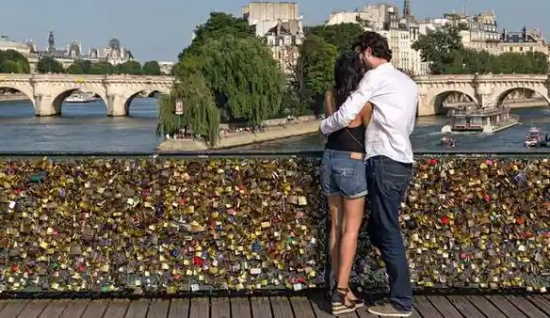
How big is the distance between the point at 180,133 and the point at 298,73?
59.5 ft

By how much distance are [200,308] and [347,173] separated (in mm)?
884

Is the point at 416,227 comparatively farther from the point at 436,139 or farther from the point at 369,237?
the point at 436,139

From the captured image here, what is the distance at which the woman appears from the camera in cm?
387

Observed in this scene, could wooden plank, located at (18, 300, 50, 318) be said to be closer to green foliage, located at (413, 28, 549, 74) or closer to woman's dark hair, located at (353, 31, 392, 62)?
woman's dark hair, located at (353, 31, 392, 62)

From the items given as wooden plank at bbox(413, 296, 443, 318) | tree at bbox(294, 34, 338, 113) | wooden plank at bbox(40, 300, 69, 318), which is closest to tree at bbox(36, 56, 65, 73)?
tree at bbox(294, 34, 338, 113)

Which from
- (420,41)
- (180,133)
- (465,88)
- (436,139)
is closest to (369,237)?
(180,133)

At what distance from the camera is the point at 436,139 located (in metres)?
38.3

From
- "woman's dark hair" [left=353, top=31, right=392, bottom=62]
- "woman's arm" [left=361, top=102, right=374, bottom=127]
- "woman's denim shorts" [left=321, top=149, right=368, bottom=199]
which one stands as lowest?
"woman's denim shorts" [left=321, top=149, right=368, bottom=199]

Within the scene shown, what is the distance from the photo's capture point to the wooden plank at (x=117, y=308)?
4012 mm

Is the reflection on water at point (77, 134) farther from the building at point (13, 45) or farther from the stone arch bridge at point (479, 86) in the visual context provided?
the building at point (13, 45)

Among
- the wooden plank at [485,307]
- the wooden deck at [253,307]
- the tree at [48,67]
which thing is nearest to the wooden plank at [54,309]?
the wooden deck at [253,307]

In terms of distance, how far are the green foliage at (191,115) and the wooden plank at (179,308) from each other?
90.7 ft

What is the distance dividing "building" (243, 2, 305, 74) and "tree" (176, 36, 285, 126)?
33.9 metres

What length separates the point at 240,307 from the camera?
4129 mm
